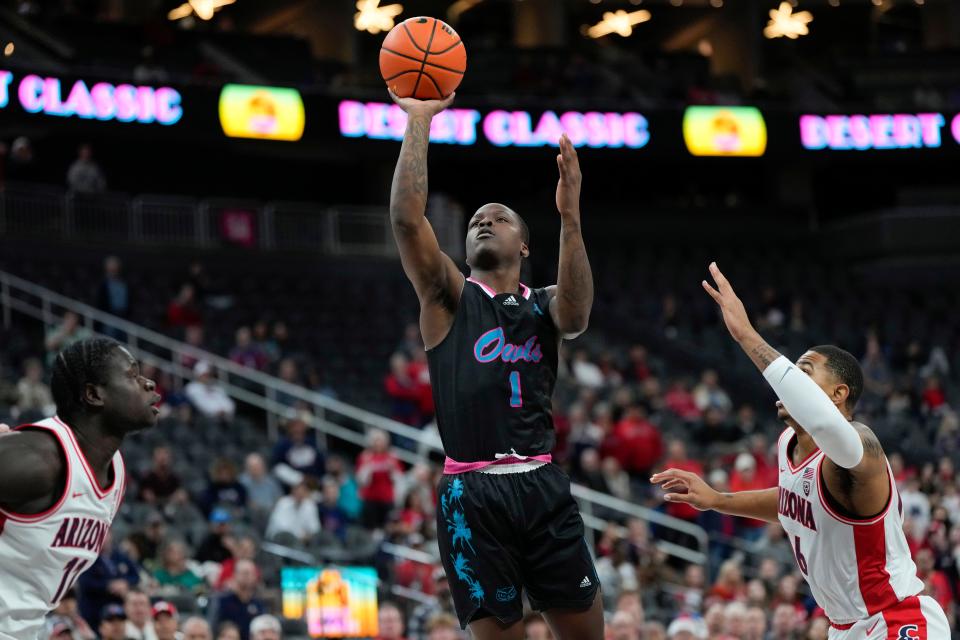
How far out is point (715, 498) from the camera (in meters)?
6.48

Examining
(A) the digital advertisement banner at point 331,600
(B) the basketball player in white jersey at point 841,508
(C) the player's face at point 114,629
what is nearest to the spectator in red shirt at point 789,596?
(A) the digital advertisement banner at point 331,600

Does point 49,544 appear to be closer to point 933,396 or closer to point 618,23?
point 933,396

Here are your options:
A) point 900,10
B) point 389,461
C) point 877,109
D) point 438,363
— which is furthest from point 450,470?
point 900,10

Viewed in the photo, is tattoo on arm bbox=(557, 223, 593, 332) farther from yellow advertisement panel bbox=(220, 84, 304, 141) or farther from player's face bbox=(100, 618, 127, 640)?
yellow advertisement panel bbox=(220, 84, 304, 141)

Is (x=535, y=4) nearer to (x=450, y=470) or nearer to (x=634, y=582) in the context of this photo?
(x=634, y=582)

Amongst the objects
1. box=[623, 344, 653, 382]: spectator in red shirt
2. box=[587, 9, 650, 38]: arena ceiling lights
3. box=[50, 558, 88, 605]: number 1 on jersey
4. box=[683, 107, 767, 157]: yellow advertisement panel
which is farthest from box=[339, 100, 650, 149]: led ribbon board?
box=[50, 558, 88, 605]: number 1 on jersey

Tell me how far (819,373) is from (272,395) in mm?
13290

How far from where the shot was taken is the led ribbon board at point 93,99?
21453 mm

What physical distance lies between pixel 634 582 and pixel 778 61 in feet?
74.3

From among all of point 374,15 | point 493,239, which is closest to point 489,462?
point 493,239

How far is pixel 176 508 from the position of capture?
13930 mm

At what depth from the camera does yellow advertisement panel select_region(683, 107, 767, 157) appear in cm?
2712

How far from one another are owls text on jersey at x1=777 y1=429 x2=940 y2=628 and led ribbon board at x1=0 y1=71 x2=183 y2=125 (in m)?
17.8

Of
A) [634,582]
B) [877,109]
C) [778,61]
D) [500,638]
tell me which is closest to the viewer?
[500,638]
